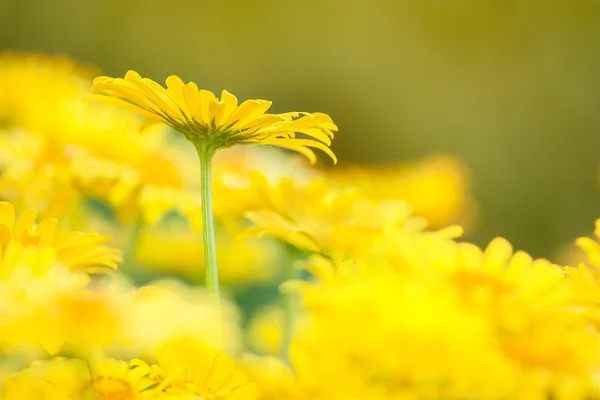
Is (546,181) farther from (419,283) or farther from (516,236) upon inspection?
(419,283)

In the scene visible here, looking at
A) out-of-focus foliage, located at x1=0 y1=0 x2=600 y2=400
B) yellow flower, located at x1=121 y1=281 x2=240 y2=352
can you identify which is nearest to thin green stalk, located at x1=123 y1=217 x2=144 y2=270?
out-of-focus foliage, located at x1=0 y1=0 x2=600 y2=400

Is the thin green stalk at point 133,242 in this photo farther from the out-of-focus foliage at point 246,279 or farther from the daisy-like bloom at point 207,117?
the daisy-like bloom at point 207,117

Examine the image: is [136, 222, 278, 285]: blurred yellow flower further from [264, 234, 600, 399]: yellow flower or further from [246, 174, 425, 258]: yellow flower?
[264, 234, 600, 399]: yellow flower

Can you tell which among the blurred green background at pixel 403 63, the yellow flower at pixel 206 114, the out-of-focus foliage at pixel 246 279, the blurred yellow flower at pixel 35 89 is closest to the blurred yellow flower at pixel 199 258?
the out-of-focus foliage at pixel 246 279

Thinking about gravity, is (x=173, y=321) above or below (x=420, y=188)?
below

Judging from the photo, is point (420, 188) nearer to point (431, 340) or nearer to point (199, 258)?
point (199, 258)

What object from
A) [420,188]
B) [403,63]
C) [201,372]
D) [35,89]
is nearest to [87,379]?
[201,372]

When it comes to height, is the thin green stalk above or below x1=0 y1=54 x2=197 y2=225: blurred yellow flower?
below
